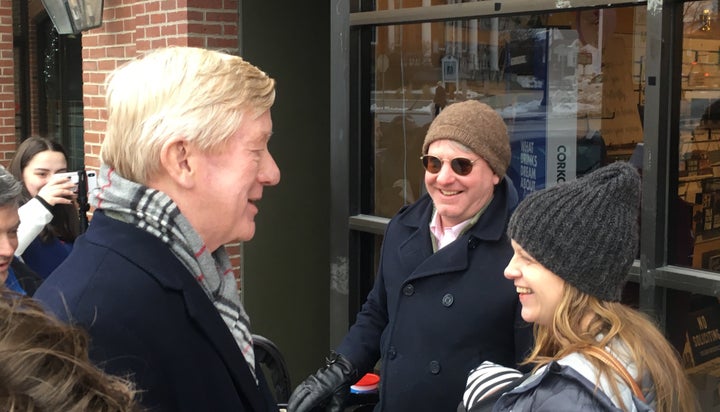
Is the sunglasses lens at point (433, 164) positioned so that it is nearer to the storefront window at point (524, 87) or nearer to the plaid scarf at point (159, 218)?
the storefront window at point (524, 87)

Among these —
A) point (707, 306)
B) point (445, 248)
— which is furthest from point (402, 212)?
point (707, 306)

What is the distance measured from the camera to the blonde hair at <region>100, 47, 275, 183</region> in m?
1.80

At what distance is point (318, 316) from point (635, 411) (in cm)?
398

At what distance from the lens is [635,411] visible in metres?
1.93

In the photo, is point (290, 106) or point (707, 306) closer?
point (707, 306)

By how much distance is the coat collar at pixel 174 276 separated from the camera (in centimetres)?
175

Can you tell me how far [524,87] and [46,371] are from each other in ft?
11.1

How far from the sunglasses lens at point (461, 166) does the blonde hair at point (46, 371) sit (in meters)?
2.04

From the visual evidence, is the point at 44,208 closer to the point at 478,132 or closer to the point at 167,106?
the point at 478,132

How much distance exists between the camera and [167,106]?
5.93ft

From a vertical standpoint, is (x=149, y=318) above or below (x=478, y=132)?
below

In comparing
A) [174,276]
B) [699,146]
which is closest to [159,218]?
[174,276]

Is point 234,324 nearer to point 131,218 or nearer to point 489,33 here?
point 131,218

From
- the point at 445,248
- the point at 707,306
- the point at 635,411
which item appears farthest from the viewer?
the point at 707,306
